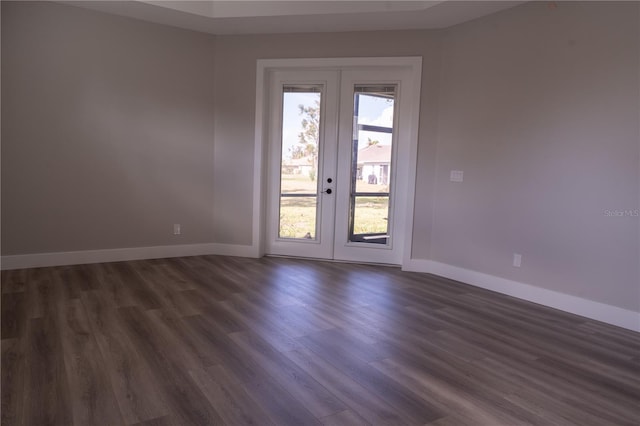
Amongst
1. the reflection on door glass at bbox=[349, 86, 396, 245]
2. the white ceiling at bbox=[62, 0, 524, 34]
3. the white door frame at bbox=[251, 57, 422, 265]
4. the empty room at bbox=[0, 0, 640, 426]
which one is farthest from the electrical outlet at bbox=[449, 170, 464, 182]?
the white ceiling at bbox=[62, 0, 524, 34]

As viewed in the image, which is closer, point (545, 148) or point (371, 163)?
point (545, 148)

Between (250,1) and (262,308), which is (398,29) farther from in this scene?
(262,308)

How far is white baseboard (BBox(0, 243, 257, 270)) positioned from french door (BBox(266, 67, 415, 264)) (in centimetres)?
60

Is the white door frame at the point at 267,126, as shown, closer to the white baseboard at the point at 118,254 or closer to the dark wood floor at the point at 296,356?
the white baseboard at the point at 118,254

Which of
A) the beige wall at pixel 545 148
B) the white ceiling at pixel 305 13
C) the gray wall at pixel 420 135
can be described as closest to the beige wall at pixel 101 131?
the gray wall at pixel 420 135

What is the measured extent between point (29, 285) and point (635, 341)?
5052 mm

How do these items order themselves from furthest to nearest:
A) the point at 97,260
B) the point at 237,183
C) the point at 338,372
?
the point at 237,183, the point at 97,260, the point at 338,372

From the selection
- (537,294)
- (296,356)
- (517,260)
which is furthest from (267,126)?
(537,294)

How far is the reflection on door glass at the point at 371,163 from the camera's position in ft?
16.5

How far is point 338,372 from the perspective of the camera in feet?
8.04

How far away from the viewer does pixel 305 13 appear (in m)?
4.41

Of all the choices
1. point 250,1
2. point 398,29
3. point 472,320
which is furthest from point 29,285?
point 398,29

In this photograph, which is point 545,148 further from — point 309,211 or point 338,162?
point 309,211

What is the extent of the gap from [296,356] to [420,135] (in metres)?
3.11
